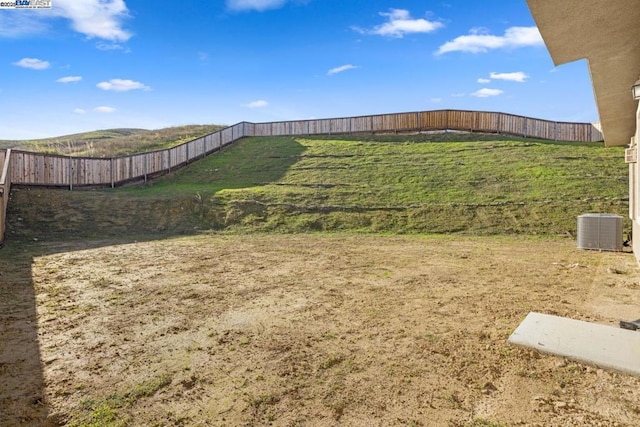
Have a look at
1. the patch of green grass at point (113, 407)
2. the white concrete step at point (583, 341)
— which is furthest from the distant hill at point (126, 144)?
the white concrete step at point (583, 341)

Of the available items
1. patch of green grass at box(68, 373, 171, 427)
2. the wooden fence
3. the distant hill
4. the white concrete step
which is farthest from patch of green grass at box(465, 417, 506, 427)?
the distant hill

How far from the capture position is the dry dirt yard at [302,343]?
2.74m

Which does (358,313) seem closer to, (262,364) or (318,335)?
(318,335)

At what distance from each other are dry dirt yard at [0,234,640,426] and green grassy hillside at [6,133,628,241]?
15.3ft

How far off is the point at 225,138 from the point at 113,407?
25.6m

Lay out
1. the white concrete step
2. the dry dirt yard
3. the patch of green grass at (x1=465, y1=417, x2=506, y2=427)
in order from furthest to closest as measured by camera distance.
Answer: the white concrete step
the dry dirt yard
the patch of green grass at (x1=465, y1=417, x2=506, y2=427)

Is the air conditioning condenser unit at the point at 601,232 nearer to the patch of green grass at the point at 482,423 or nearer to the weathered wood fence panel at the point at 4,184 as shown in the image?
the patch of green grass at the point at 482,423

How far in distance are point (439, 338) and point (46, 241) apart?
11259 millimetres

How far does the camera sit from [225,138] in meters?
26.7

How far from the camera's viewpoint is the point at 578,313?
15.2 ft

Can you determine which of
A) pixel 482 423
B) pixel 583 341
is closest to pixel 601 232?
pixel 583 341

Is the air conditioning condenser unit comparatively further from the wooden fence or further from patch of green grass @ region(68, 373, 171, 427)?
the wooden fence

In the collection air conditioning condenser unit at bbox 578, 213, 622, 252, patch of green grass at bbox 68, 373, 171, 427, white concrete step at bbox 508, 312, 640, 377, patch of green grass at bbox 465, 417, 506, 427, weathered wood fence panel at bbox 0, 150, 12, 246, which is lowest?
patch of green grass at bbox 68, 373, 171, 427

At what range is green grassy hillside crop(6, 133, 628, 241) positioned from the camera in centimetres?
1238
